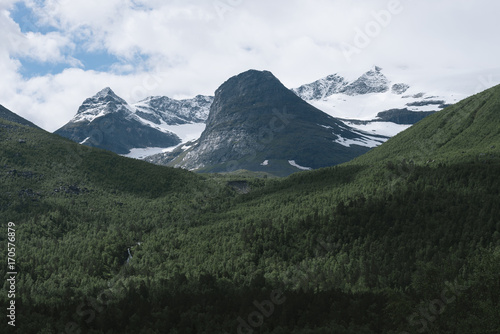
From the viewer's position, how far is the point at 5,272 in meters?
166

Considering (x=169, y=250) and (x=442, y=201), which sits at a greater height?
(x=442, y=201)

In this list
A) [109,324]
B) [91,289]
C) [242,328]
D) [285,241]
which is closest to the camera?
[242,328]

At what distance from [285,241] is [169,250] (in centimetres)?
Result: 5300

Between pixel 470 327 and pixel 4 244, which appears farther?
pixel 4 244

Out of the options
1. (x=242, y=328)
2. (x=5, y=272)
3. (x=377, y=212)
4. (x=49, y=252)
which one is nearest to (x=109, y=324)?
(x=242, y=328)

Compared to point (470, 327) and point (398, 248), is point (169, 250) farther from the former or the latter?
point (470, 327)

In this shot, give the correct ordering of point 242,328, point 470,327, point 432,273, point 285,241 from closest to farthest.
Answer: point 470,327 < point 432,273 < point 242,328 < point 285,241

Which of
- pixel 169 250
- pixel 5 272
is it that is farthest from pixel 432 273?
pixel 5 272

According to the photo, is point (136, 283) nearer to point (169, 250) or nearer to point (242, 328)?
point (169, 250)

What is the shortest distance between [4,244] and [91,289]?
58177 mm

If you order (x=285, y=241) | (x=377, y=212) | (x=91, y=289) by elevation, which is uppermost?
(x=377, y=212)

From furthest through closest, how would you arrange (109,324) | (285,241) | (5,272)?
(285,241), (5,272), (109,324)

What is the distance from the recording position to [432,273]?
90.1 metres

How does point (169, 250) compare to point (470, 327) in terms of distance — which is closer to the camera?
point (470, 327)
